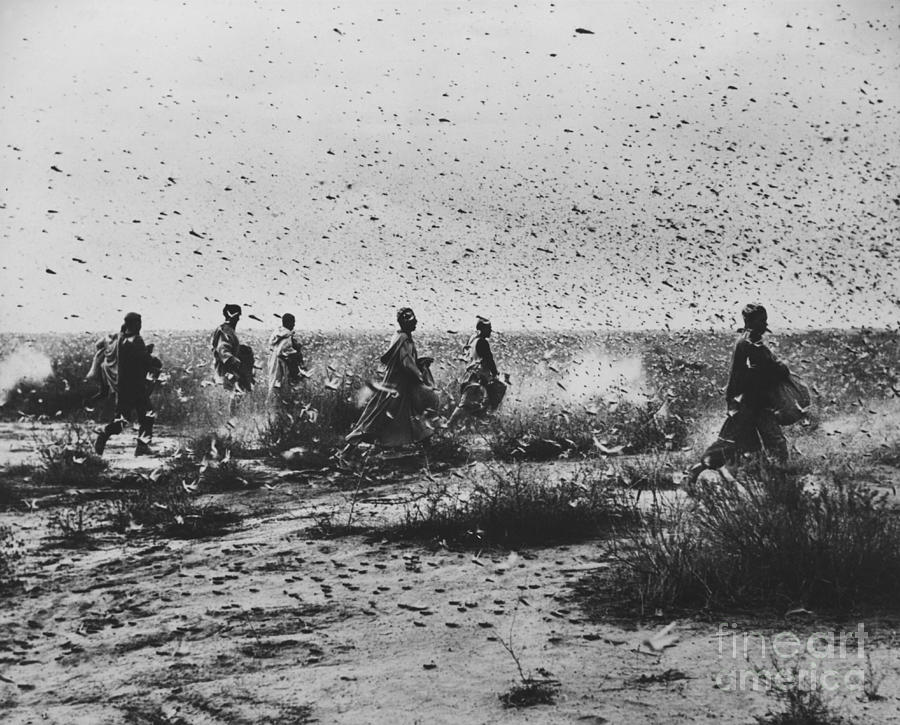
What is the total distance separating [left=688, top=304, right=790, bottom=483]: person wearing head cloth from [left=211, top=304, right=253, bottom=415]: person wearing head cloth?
333 inches

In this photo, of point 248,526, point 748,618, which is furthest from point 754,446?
point 248,526

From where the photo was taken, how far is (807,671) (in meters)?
3.92

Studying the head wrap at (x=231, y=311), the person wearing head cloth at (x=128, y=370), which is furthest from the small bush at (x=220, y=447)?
the head wrap at (x=231, y=311)

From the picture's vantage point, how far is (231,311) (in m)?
13.4

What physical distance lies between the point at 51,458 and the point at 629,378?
15291 millimetres

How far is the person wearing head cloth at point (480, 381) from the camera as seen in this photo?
12883 mm

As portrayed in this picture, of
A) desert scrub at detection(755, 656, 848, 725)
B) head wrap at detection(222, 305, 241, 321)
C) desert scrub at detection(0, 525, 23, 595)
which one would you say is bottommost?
desert scrub at detection(0, 525, 23, 595)

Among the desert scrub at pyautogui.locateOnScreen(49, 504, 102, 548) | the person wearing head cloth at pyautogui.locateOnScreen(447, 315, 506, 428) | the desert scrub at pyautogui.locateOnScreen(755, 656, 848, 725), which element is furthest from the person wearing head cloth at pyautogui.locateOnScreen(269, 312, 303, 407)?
the desert scrub at pyautogui.locateOnScreen(755, 656, 848, 725)

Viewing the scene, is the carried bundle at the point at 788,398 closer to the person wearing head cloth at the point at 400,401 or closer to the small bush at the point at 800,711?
the person wearing head cloth at the point at 400,401

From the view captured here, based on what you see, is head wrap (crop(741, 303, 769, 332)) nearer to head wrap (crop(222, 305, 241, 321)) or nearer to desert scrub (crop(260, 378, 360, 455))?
desert scrub (crop(260, 378, 360, 455))

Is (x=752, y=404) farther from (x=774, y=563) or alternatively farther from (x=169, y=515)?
(x=169, y=515)

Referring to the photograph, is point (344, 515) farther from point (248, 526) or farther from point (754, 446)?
point (754, 446)

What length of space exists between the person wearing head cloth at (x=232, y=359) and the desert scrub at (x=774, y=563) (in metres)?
9.73

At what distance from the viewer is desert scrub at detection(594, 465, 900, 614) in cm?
492
